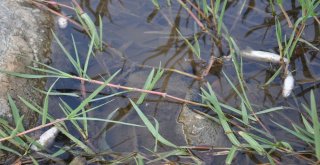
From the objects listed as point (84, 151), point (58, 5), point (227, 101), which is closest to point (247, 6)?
point (227, 101)

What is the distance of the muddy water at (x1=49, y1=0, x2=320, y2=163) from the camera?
2.39m

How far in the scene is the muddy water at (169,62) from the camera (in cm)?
239

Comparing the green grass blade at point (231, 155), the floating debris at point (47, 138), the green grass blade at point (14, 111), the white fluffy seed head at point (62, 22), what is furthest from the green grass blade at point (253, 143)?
the white fluffy seed head at point (62, 22)

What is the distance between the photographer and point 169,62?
272 centimetres

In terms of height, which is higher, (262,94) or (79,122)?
(262,94)

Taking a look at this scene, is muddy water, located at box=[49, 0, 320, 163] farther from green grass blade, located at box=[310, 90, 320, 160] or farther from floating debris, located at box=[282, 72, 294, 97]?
green grass blade, located at box=[310, 90, 320, 160]

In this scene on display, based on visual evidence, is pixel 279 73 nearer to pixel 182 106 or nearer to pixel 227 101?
pixel 227 101

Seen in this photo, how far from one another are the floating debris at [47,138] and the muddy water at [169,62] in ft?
0.70

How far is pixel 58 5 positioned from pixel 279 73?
1.59 meters

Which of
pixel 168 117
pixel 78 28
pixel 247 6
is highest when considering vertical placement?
pixel 247 6

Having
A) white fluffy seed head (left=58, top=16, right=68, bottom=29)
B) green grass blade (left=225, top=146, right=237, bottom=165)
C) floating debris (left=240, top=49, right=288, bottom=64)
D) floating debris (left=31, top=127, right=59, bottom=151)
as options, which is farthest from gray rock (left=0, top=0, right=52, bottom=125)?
floating debris (left=240, top=49, right=288, bottom=64)

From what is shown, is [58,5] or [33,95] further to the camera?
[58,5]

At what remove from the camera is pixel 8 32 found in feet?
8.30

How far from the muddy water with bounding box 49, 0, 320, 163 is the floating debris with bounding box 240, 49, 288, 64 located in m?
0.06
